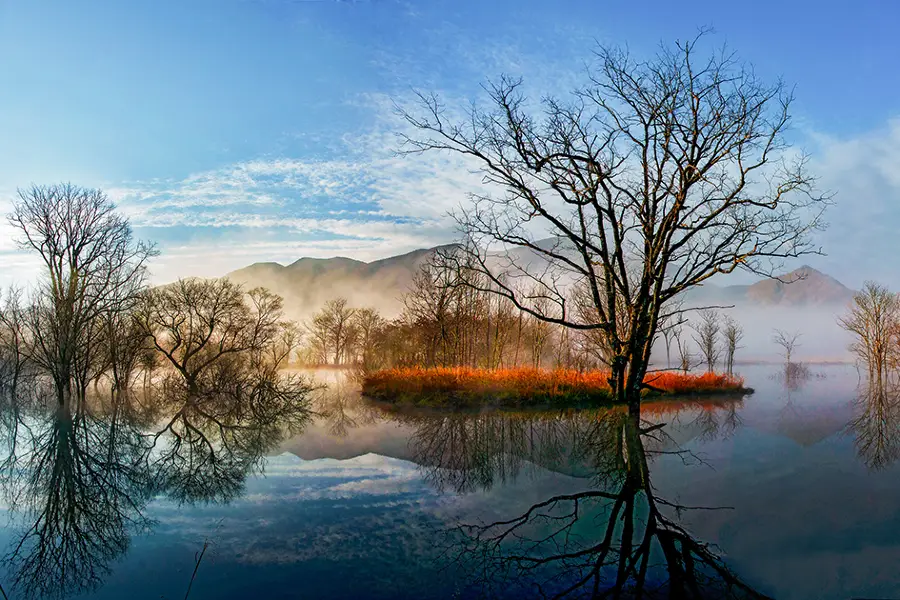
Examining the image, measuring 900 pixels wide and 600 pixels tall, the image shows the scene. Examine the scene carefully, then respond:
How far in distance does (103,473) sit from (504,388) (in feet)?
34.3

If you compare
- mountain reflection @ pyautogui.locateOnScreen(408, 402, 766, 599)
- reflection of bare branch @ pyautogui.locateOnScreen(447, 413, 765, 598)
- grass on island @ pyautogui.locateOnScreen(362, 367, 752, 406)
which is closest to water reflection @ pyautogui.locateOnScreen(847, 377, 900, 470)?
mountain reflection @ pyautogui.locateOnScreen(408, 402, 766, 599)

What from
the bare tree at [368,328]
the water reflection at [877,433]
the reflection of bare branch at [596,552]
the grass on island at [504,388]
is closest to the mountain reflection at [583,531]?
the reflection of bare branch at [596,552]

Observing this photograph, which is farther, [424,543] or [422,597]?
[424,543]

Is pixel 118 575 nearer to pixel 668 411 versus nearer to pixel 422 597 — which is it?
pixel 422 597

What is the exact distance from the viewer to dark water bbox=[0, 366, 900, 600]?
3.96m

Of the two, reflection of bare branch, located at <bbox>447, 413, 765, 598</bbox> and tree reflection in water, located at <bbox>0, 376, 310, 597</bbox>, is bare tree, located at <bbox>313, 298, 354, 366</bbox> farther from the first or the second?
reflection of bare branch, located at <bbox>447, 413, 765, 598</bbox>

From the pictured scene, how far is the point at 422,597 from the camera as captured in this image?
362cm

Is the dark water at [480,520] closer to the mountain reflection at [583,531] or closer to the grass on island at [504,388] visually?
the mountain reflection at [583,531]

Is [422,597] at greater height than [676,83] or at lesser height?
lesser

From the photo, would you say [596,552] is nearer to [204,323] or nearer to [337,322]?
[204,323]

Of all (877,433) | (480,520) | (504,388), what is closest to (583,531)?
(480,520)

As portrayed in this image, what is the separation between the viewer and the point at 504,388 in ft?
52.5

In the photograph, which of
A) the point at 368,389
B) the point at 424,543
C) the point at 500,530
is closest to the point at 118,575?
the point at 424,543

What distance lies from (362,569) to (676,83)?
34.3 ft
